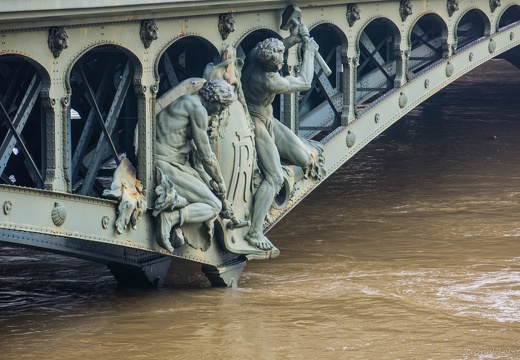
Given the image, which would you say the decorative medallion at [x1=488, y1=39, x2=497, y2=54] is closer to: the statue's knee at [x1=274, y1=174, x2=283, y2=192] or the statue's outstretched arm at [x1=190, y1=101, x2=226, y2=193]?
Answer: the statue's knee at [x1=274, y1=174, x2=283, y2=192]

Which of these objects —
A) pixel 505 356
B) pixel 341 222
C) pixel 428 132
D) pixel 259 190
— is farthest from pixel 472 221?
pixel 428 132

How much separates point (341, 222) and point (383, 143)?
10253 millimetres

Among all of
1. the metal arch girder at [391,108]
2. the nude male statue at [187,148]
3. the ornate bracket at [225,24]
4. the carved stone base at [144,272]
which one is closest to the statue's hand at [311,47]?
the ornate bracket at [225,24]

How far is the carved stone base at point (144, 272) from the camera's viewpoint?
910 inches

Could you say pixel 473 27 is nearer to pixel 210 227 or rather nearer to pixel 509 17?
pixel 509 17

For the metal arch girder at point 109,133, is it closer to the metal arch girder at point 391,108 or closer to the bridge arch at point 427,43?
the metal arch girder at point 391,108

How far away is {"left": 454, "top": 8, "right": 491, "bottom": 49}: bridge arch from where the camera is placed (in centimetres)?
2972

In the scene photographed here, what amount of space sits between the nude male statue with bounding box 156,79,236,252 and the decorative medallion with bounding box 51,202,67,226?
1978 millimetres

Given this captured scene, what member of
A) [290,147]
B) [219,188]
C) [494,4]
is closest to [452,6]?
[494,4]

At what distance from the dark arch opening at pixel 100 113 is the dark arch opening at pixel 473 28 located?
25.8 feet

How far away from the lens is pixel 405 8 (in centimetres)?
2680

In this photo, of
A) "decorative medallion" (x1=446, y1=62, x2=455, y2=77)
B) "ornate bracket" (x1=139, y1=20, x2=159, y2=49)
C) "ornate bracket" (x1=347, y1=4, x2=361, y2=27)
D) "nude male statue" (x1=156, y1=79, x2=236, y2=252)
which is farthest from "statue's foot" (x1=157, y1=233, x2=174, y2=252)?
"decorative medallion" (x1=446, y1=62, x2=455, y2=77)

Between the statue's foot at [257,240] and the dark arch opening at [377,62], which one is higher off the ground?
the dark arch opening at [377,62]

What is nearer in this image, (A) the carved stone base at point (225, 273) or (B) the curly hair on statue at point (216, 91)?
(B) the curly hair on statue at point (216, 91)
